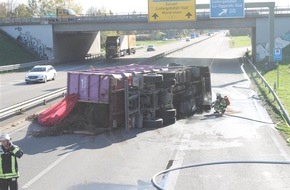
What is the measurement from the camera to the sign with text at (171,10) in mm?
40312

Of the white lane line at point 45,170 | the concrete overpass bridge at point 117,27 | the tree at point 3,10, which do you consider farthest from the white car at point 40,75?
the tree at point 3,10

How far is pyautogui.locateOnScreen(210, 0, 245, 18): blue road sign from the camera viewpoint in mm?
40094

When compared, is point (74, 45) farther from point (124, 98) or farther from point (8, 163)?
point (8, 163)

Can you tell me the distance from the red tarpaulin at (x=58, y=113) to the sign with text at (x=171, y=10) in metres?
25.3

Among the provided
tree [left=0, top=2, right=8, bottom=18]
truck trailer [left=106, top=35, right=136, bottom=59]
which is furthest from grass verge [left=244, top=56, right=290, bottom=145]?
tree [left=0, top=2, right=8, bottom=18]

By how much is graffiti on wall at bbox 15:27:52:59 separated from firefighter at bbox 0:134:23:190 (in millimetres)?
55696

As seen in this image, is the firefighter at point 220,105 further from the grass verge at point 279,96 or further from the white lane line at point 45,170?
the white lane line at point 45,170

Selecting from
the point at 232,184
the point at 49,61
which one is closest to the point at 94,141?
the point at 232,184

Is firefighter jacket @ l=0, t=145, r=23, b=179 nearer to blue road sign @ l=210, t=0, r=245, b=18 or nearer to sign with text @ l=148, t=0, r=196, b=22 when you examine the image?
sign with text @ l=148, t=0, r=196, b=22

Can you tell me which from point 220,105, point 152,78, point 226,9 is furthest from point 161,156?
point 226,9

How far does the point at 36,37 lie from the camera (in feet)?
207

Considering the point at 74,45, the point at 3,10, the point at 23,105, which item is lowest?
the point at 23,105

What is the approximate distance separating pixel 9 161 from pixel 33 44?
57.8 metres

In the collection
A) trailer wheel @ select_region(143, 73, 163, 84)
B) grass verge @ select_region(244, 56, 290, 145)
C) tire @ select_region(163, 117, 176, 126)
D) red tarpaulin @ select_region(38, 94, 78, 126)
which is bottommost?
Answer: grass verge @ select_region(244, 56, 290, 145)
